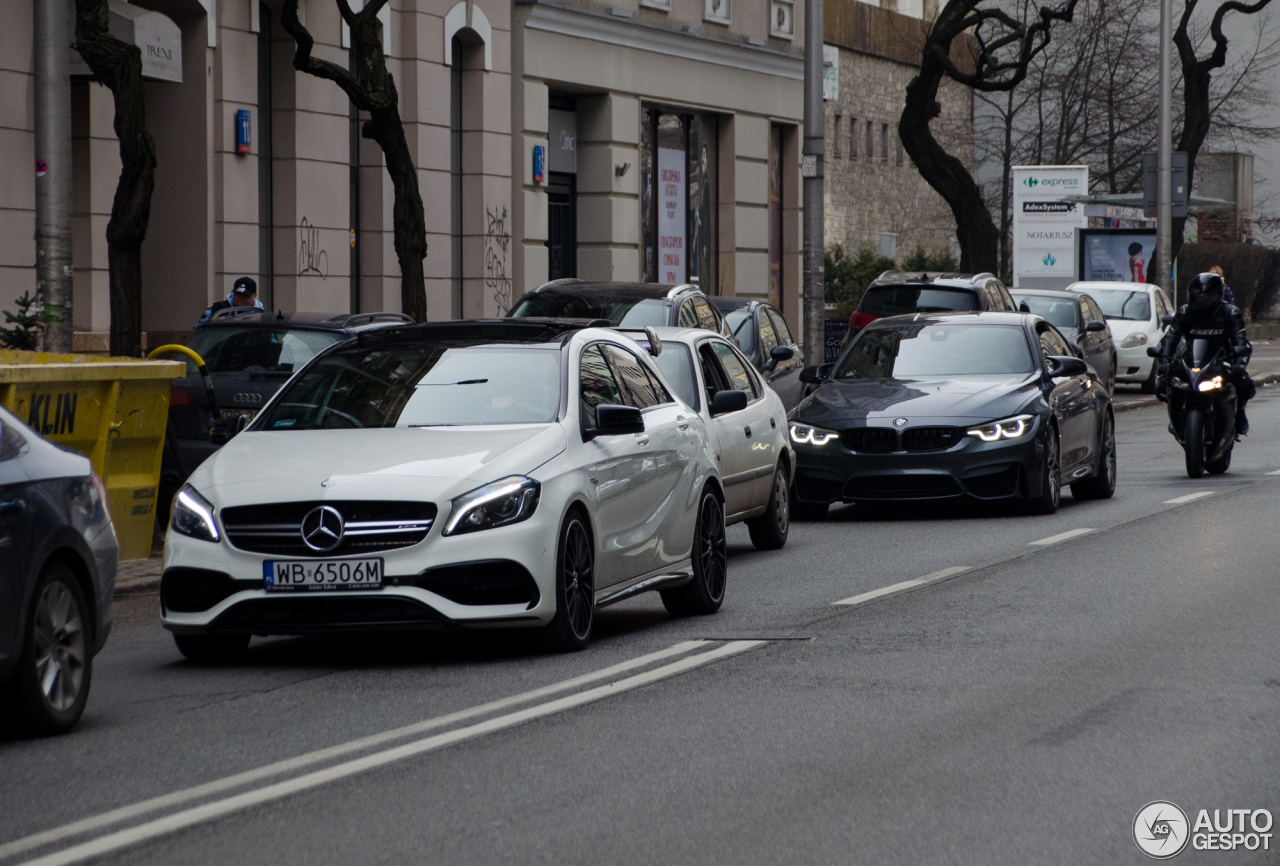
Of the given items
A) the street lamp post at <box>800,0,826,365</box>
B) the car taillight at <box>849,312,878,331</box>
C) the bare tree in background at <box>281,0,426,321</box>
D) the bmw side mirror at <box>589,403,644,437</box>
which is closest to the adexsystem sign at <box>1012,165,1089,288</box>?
the car taillight at <box>849,312,878,331</box>

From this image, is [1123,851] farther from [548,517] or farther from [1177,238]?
[1177,238]

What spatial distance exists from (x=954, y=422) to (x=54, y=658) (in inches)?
361

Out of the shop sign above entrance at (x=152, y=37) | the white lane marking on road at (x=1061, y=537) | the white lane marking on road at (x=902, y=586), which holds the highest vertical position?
the shop sign above entrance at (x=152, y=37)

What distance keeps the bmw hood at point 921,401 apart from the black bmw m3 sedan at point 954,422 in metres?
0.01

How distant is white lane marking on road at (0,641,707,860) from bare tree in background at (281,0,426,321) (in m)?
11.8

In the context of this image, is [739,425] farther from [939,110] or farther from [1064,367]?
[939,110]

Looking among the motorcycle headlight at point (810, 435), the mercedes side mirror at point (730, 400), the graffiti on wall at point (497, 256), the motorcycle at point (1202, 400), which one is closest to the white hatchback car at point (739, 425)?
the mercedes side mirror at point (730, 400)

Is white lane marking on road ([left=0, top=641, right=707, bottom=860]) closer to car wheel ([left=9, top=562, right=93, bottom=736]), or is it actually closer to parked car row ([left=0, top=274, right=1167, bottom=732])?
parked car row ([left=0, top=274, right=1167, bottom=732])

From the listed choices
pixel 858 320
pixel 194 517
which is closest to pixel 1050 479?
pixel 194 517

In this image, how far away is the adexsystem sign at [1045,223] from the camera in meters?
42.2

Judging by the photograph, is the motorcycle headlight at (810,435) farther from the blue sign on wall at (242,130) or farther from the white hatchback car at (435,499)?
the blue sign on wall at (242,130)

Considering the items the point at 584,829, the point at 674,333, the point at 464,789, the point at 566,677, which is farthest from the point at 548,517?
the point at 674,333

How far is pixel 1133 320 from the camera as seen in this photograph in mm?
34625
